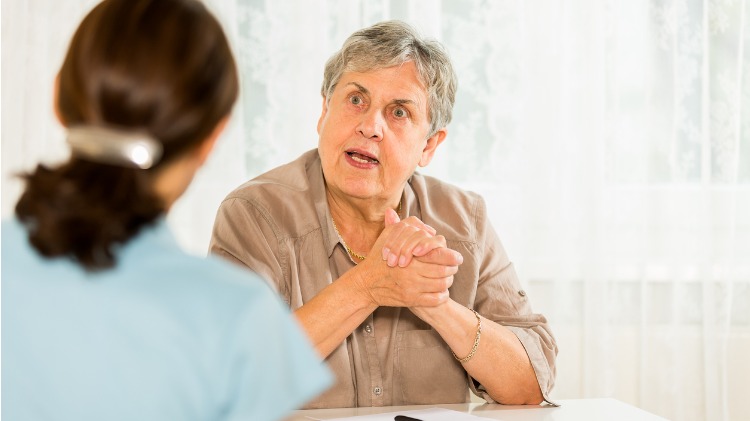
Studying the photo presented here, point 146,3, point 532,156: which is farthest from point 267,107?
point 146,3

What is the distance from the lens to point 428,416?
1640 millimetres

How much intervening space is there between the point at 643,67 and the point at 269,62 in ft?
4.46

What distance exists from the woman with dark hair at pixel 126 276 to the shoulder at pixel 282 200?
1.16 meters

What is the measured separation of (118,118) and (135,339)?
206mm

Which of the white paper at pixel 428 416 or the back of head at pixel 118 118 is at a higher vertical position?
the back of head at pixel 118 118

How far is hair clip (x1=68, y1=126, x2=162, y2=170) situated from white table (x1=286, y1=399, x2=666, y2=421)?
95cm

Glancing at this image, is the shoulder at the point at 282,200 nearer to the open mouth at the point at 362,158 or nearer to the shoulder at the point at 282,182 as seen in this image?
the shoulder at the point at 282,182

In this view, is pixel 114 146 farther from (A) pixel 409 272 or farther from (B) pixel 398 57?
(B) pixel 398 57

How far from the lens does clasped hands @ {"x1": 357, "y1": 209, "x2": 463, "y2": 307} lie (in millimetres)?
1855

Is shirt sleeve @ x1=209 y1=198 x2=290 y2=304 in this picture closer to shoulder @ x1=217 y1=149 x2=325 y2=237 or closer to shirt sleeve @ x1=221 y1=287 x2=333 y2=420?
shoulder @ x1=217 y1=149 x2=325 y2=237

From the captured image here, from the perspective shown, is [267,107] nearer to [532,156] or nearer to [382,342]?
[532,156]

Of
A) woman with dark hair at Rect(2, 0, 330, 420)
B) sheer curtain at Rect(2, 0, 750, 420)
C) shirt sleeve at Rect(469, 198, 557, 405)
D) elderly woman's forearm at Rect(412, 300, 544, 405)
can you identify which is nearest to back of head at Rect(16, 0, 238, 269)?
woman with dark hair at Rect(2, 0, 330, 420)

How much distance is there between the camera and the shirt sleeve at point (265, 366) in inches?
32.2

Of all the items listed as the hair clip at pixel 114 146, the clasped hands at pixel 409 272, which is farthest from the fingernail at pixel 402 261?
the hair clip at pixel 114 146
